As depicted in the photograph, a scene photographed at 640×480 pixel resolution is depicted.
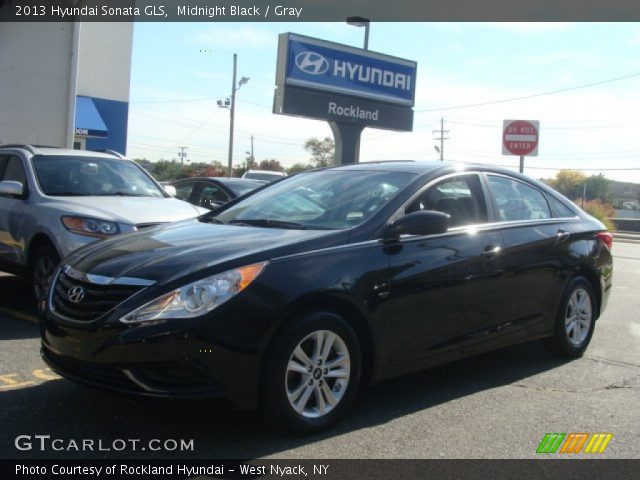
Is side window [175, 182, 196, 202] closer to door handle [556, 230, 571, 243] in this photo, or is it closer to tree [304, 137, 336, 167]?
door handle [556, 230, 571, 243]

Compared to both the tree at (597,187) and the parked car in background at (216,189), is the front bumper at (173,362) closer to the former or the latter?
the parked car in background at (216,189)

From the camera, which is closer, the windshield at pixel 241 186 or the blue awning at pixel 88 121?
the windshield at pixel 241 186

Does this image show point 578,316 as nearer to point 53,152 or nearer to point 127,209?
point 127,209

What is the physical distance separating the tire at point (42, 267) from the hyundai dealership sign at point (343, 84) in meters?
12.5

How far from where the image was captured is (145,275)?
3766 millimetres

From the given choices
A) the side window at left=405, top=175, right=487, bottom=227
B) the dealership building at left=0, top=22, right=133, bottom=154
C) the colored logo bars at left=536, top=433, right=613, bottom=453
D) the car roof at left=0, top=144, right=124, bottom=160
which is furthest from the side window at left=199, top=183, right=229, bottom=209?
the colored logo bars at left=536, top=433, right=613, bottom=453

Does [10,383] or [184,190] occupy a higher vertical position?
[184,190]

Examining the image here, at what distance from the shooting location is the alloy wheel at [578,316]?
593cm

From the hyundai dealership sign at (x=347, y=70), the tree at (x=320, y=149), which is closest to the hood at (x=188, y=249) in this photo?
the hyundai dealership sign at (x=347, y=70)

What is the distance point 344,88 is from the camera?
Answer: 1980 centimetres

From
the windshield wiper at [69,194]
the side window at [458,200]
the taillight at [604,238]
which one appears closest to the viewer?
the side window at [458,200]

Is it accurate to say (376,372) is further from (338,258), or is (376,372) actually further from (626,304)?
(626,304)

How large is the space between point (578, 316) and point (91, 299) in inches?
162

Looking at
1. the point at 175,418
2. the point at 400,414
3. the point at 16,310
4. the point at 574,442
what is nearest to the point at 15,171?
the point at 16,310
